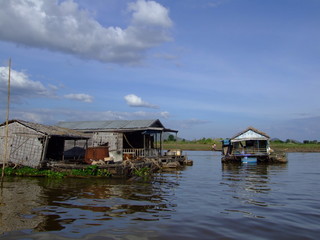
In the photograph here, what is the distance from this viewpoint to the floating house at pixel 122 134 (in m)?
21.9

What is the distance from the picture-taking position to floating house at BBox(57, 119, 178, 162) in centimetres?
2188

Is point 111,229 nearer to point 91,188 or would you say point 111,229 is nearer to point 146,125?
point 91,188

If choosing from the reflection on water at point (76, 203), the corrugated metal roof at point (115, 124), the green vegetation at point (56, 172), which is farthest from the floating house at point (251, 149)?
the green vegetation at point (56, 172)

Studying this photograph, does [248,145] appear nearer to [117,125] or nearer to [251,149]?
[251,149]

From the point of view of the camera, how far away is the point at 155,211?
31.5 ft

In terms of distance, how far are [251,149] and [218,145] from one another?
33.2 meters

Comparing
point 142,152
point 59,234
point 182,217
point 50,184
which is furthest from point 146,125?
point 59,234

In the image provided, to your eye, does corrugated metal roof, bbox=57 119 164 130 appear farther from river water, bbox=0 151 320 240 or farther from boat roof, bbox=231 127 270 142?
river water, bbox=0 151 320 240

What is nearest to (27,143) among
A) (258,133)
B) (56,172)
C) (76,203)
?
(56,172)

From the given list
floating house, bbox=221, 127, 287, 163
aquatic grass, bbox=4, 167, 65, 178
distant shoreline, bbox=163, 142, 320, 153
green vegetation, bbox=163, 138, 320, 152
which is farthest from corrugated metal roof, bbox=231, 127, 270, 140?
distant shoreline, bbox=163, 142, 320, 153

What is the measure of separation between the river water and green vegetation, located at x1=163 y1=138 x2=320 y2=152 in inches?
1790

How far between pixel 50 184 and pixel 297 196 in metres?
11.2

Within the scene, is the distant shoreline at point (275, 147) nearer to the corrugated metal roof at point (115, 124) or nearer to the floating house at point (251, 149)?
the floating house at point (251, 149)

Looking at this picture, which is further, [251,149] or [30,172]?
[251,149]
